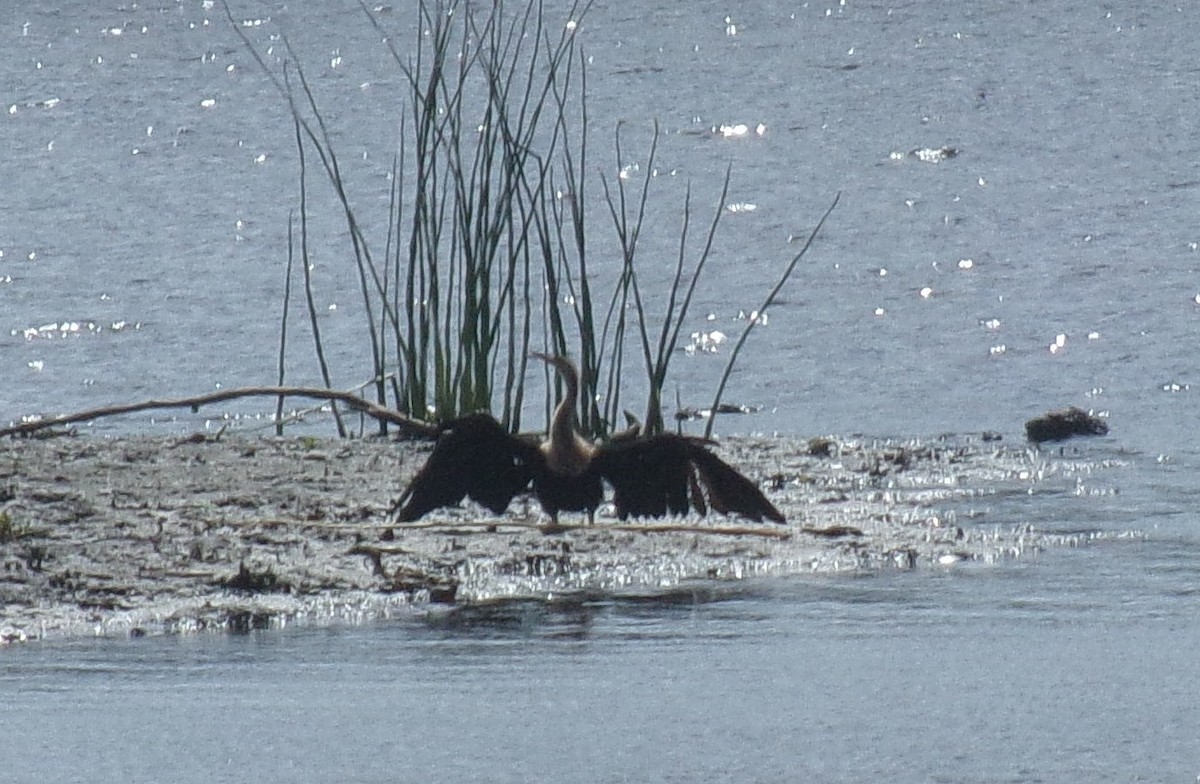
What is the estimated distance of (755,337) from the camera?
11492 millimetres

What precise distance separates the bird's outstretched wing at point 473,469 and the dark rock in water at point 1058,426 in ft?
9.15

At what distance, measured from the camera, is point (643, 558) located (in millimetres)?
6539

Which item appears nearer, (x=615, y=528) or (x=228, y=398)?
(x=615, y=528)

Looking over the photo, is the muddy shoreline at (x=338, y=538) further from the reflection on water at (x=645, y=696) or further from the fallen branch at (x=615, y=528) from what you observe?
the reflection on water at (x=645, y=696)

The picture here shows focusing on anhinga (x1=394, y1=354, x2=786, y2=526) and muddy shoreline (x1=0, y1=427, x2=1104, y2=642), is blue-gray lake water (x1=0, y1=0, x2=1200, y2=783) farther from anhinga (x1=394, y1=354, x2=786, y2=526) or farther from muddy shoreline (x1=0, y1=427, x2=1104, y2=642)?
anhinga (x1=394, y1=354, x2=786, y2=526)

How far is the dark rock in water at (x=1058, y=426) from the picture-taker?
8.80m

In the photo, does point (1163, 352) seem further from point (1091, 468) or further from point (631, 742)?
point (631, 742)

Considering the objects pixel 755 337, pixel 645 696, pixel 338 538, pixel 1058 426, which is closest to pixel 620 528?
pixel 338 538

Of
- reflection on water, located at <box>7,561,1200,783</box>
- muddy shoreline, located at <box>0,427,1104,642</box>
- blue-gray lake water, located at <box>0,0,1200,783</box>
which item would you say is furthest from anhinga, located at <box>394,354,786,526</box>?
reflection on water, located at <box>7,561,1200,783</box>

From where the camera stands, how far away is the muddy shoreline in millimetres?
5957

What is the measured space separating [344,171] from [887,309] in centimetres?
623

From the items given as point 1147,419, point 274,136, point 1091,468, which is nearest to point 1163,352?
point 1147,419

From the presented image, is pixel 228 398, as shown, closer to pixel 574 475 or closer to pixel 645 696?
pixel 574 475

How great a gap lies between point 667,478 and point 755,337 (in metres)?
5.03
